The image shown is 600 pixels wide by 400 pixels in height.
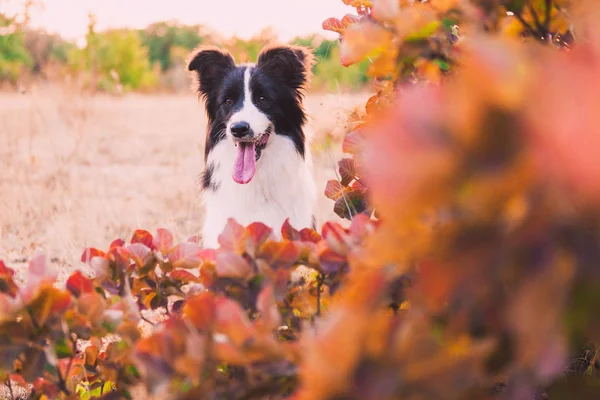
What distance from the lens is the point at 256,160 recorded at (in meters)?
4.20

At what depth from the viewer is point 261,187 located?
4.17 metres

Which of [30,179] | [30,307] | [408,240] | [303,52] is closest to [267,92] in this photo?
[303,52]

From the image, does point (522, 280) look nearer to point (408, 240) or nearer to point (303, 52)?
point (408, 240)

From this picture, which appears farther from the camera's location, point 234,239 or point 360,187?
point 360,187

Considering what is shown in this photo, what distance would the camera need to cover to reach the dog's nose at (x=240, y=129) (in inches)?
154

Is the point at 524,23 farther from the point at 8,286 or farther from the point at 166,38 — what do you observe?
the point at 166,38

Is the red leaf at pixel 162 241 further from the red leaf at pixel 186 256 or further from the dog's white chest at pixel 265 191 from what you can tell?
the dog's white chest at pixel 265 191

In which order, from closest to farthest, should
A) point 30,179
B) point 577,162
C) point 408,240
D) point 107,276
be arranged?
1. point 577,162
2. point 408,240
3. point 107,276
4. point 30,179

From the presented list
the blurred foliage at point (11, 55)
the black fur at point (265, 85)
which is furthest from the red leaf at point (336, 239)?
the blurred foliage at point (11, 55)

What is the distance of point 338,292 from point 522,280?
2.13ft

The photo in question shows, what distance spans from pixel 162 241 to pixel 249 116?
7.99ft

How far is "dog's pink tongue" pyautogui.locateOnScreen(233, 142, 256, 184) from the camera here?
162 inches

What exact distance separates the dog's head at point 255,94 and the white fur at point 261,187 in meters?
0.03

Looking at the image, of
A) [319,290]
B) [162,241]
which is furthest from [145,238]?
[319,290]
